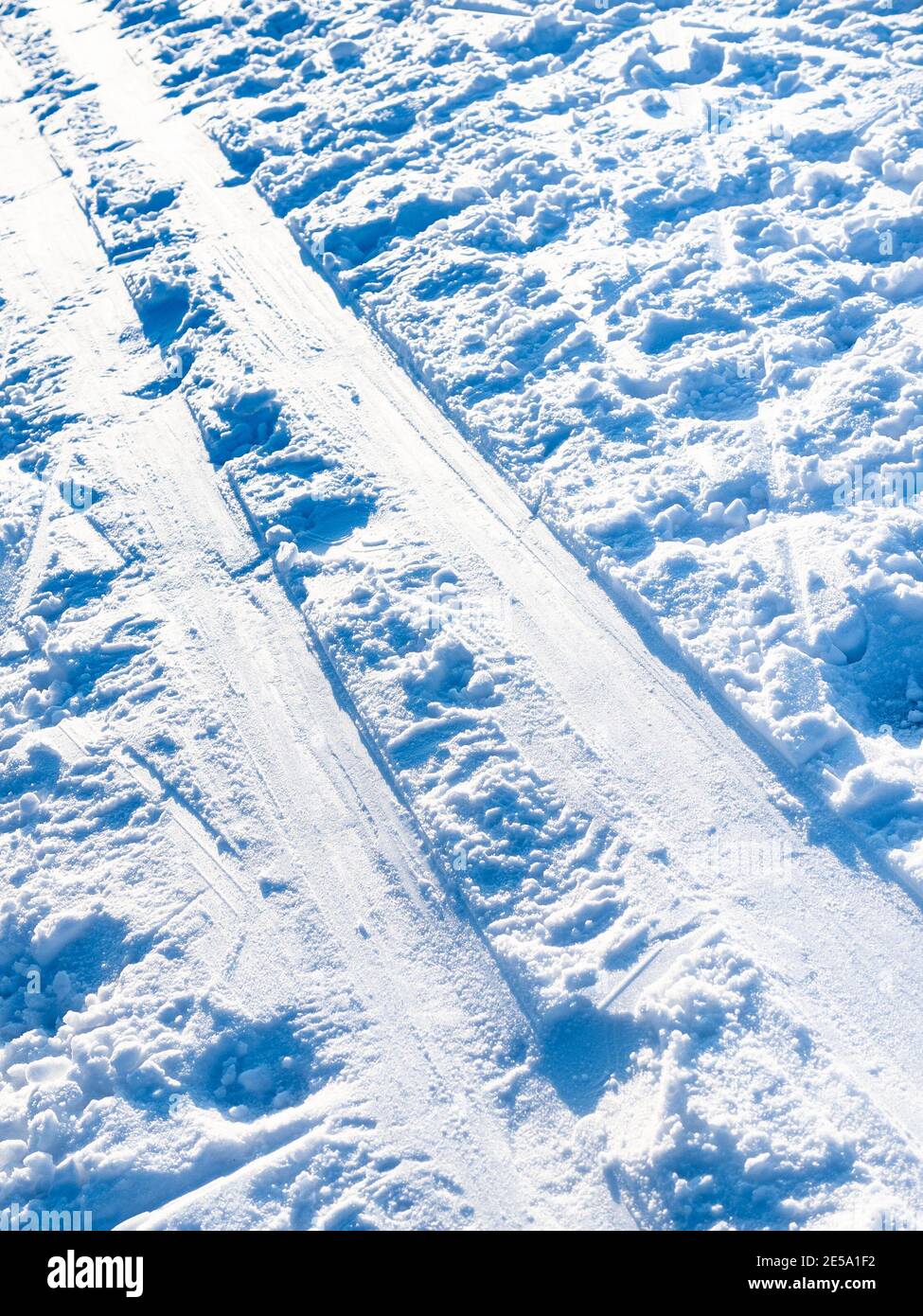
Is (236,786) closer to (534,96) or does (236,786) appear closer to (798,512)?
(798,512)

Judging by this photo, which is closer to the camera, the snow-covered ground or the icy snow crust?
the snow-covered ground

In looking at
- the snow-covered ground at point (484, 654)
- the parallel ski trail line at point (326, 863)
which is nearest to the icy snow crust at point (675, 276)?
the snow-covered ground at point (484, 654)

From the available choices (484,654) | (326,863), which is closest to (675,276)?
(484,654)

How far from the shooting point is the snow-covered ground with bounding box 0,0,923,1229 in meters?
3.46

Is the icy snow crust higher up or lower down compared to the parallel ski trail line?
higher up

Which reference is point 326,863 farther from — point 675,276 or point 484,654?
point 675,276

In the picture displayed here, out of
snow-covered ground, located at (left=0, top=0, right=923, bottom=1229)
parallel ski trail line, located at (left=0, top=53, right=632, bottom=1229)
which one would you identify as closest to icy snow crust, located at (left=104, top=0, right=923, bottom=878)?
snow-covered ground, located at (left=0, top=0, right=923, bottom=1229)

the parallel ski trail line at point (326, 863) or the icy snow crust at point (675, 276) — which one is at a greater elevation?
the icy snow crust at point (675, 276)

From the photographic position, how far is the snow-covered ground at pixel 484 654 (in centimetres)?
346

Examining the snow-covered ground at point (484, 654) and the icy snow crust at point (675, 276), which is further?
the icy snow crust at point (675, 276)

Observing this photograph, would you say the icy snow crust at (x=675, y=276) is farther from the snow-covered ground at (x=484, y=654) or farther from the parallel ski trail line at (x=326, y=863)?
the parallel ski trail line at (x=326, y=863)

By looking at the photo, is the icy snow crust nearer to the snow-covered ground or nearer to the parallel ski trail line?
the snow-covered ground

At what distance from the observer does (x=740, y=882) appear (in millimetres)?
3803

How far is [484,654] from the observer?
4617 millimetres
